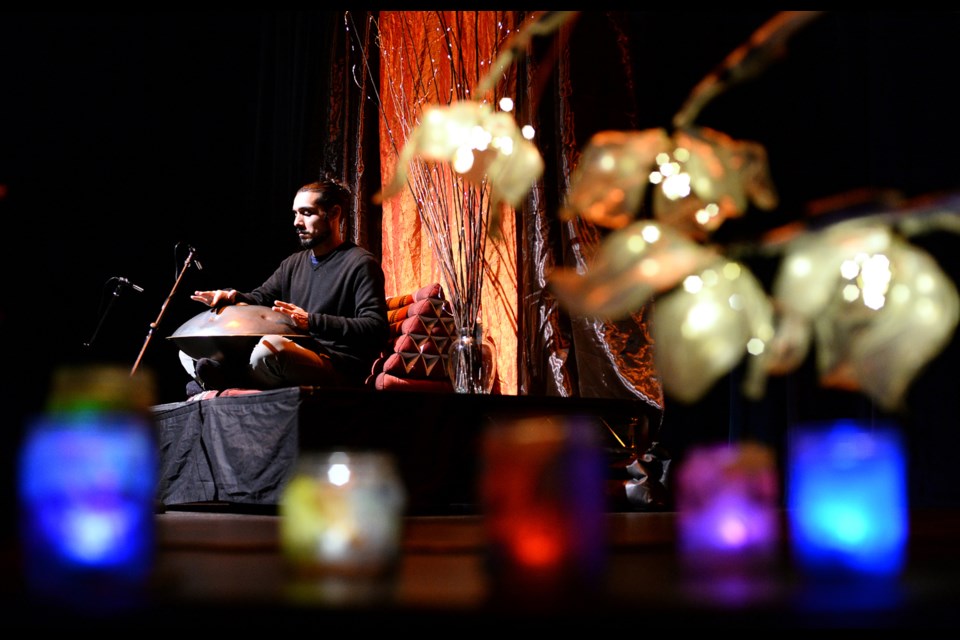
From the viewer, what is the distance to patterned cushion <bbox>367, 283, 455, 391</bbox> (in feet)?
11.2

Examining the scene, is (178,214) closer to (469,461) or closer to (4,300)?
(469,461)

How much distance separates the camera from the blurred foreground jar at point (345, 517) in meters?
Answer: 0.63

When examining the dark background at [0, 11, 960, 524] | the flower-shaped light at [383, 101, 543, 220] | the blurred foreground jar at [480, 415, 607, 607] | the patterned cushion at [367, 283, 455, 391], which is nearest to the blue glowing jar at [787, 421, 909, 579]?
the blurred foreground jar at [480, 415, 607, 607]

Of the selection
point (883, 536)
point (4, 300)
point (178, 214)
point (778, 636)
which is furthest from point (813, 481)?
point (178, 214)

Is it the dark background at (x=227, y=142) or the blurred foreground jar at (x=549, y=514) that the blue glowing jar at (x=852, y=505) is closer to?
the blurred foreground jar at (x=549, y=514)

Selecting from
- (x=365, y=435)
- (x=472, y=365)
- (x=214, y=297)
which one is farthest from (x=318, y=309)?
(x=365, y=435)

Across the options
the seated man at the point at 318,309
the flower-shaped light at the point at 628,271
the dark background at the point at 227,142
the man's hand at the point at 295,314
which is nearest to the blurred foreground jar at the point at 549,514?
the flower-shaped light at the point at 628,271

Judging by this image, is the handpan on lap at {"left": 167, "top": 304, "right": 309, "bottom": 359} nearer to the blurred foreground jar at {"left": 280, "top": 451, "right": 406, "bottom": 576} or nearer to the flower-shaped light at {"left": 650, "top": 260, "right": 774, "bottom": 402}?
the blurred foreground jar at {"left": 280, "top": 451, "right": 406, "bottom": 576}

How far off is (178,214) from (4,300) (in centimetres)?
257

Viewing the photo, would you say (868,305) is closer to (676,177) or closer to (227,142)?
(676,177)

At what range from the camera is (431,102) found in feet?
13.7

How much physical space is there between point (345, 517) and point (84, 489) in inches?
6.2

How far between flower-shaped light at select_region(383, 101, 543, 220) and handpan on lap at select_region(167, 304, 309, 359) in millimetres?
2212

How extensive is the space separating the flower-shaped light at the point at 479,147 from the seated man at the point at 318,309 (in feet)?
7.19
